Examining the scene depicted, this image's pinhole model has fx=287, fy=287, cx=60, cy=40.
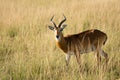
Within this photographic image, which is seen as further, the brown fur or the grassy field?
the brown fur

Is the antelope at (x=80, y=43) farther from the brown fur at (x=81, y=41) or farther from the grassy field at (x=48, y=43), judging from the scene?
the grassy field at (x=48, y=43)

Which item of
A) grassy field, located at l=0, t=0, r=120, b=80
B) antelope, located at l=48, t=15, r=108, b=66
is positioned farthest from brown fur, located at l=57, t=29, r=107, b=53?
grassy field, located at l=0, t=0, r=120, b=80

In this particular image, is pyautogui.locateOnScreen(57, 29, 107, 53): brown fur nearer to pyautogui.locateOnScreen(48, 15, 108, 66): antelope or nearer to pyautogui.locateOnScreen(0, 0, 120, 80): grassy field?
pyautogui.locateOnScreen(48, 15, 108, 66): antelope

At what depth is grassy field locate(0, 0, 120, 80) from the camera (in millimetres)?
5129

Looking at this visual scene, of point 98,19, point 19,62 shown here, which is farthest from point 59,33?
point 98,19

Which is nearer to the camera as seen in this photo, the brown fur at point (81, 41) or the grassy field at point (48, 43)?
the grassy field at point (48, 43)

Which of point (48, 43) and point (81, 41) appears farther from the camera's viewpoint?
point (48, 43)

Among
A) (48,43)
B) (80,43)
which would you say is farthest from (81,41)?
(48,43)

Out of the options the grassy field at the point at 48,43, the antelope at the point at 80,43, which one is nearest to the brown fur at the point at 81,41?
the antelope at the point at 80,43

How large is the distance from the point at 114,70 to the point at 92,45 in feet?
2.89

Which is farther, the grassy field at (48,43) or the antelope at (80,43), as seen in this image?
the antelope at (80,43)

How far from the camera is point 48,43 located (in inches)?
276

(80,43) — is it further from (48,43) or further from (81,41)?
(48,43)

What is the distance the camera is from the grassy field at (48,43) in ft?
16.8
